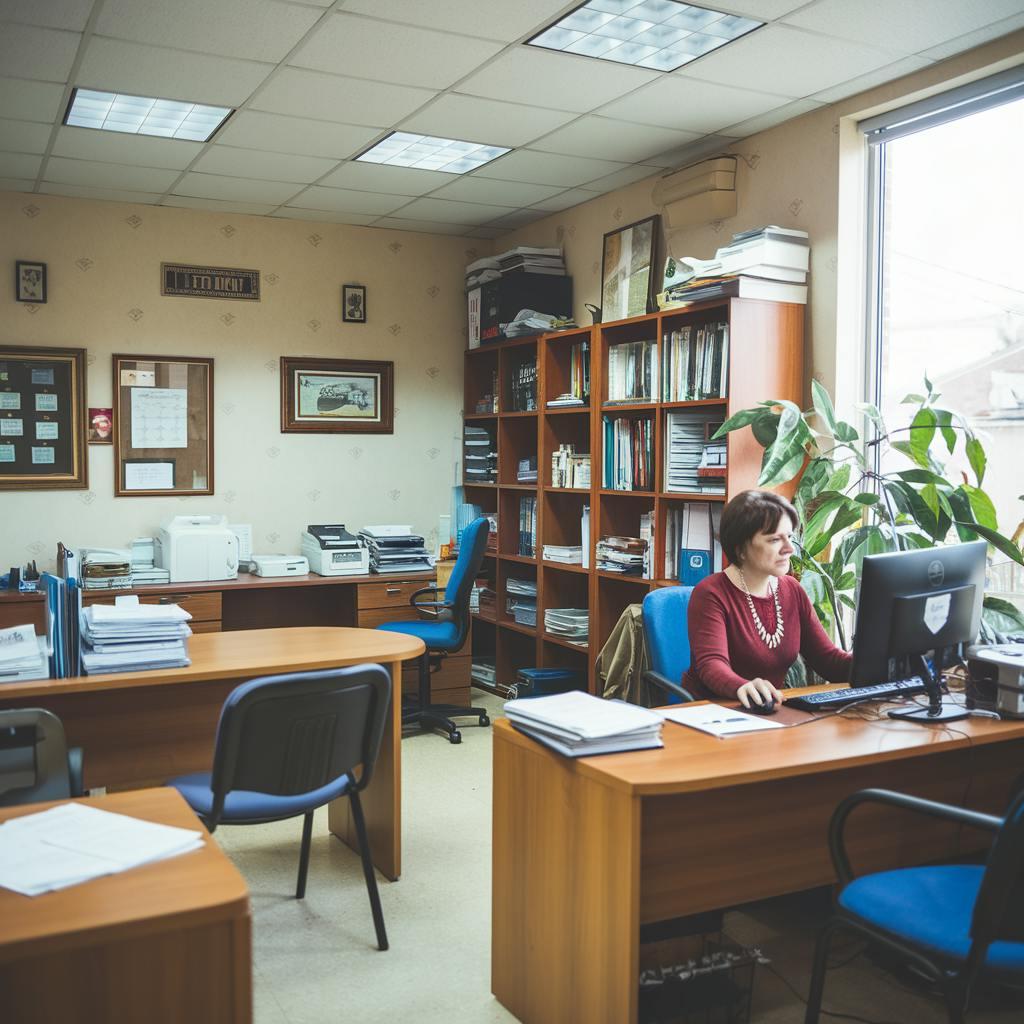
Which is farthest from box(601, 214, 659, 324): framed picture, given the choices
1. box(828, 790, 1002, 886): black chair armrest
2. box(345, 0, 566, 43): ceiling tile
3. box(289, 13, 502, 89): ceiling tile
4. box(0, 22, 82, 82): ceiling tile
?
box(828, 790, 1002, 886): black chair armrest

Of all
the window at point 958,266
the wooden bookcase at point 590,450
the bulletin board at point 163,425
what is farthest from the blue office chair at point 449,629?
the window at point 958,266

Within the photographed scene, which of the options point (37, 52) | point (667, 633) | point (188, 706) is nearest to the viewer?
point (188, 706)

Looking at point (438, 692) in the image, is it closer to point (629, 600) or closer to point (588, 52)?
point (629, 600)

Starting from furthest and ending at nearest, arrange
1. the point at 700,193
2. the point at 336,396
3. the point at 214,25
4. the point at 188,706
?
the point at 336,396 < the point at 700,193 < the point at 214,25 < the point at 188,706

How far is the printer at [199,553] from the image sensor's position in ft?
16.8

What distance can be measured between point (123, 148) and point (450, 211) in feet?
5.92

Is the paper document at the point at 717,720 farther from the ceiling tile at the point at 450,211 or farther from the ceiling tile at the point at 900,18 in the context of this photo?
the ceiling tile at the point at 450,211

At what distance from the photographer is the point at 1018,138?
3598 mm

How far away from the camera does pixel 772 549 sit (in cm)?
305

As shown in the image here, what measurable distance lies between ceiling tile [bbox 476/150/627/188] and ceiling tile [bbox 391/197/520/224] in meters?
0.57

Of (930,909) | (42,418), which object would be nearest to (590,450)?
(42,418)

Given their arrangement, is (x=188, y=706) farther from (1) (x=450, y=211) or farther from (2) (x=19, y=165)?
(1) (x=450, y=211)

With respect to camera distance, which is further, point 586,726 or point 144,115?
point 144,115

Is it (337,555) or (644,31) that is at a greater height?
(644,31)
